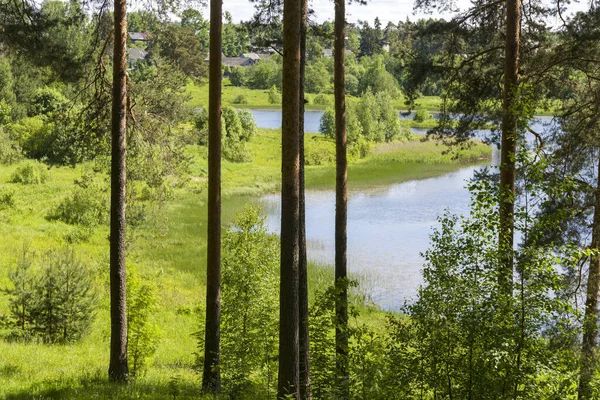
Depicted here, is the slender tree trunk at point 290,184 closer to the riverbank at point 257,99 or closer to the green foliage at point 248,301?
the green foliage at point 248,301

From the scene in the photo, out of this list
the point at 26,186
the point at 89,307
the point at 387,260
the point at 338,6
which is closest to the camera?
the point at 338,6

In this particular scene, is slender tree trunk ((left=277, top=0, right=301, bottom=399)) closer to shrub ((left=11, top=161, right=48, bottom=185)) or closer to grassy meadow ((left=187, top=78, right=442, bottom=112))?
shrub ((left=11, top=161, right=48, bottom=185))

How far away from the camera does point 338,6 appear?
37.2 ft

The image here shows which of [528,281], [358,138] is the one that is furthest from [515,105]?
[358,138]

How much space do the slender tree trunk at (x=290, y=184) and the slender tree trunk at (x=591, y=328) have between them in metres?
3.29

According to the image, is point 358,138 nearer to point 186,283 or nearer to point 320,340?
point 186,283

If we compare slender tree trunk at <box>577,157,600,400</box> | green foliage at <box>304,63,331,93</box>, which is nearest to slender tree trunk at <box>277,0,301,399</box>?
slender tree trunk at <box>577,157,600,400</box>

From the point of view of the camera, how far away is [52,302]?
46.2 ft

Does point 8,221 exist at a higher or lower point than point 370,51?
lower

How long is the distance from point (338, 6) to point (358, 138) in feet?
132

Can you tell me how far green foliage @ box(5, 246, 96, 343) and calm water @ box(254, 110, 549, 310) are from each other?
30.1 ft

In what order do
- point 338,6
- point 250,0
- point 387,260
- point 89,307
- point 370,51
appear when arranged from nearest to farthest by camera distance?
point 250,0 → point 338,6 → point 89,307 → point 387,260 → point 370,51

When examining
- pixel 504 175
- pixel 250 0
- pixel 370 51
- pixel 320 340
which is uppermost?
pixel 370 51

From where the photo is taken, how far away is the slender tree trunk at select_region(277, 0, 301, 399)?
7.77 m
